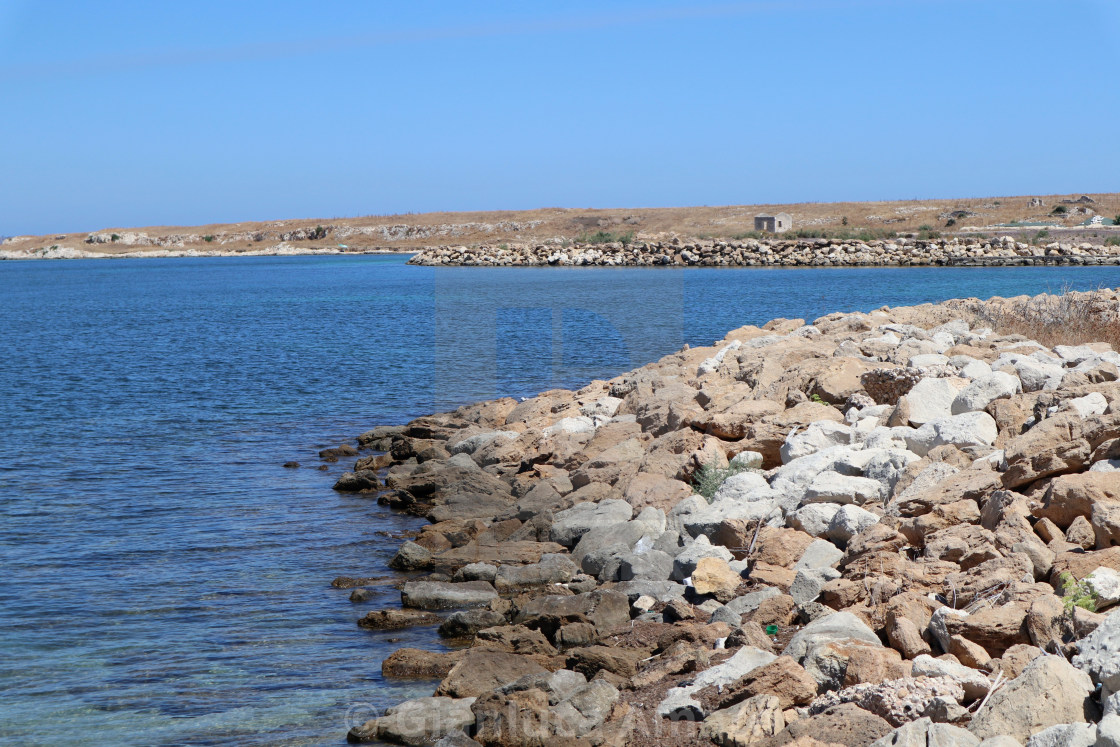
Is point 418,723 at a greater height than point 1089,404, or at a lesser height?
lesser

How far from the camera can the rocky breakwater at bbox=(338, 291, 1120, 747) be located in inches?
203

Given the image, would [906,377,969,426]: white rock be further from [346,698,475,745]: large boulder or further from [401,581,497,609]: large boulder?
[346,698,475,745]: large boulder

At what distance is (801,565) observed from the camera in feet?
24.2

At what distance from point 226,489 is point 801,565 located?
29.3ft

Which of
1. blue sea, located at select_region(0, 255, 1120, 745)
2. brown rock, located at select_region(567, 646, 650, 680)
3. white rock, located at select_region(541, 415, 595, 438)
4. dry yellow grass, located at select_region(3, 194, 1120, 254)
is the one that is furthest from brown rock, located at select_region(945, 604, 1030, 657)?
dry yellow grass, located at select_region(3, 194, 1120, 254)

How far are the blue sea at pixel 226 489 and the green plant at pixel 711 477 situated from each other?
311 cm

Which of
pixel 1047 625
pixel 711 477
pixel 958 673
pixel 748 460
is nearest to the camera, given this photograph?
pixel 958 673

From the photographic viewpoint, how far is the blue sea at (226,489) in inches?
285

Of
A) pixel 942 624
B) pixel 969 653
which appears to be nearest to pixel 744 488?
pixel 942 624

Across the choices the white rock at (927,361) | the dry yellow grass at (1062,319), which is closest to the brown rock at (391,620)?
the white rock at (927,361)

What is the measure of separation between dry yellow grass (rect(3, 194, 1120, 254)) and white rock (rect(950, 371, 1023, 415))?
68.4 metres

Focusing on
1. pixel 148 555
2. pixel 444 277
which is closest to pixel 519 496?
pixel 148 555

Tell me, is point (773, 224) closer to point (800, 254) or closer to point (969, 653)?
point (800, 254)

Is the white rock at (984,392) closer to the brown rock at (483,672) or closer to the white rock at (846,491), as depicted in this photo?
the white rock at (846,491)
